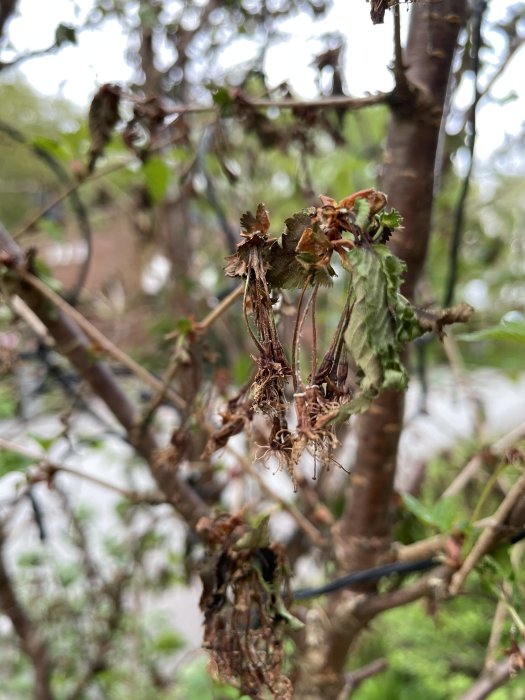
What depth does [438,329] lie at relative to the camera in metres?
0.24

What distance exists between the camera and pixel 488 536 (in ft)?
1.14

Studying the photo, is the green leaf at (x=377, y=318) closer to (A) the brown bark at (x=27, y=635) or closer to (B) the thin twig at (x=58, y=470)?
(B) the thin twig at (x=58, y=470)

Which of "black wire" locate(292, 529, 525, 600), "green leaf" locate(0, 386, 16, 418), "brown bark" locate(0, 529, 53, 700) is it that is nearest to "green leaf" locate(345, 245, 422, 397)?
"black wire" locate(292, 529, 525, 600)

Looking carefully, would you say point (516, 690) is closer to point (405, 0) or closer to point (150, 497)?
point (150, 497)

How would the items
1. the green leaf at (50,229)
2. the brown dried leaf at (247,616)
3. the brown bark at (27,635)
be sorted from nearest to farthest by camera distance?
the brown dried leaf at (247,616), the green leaf at (50,229), the brown bark at (27,635)

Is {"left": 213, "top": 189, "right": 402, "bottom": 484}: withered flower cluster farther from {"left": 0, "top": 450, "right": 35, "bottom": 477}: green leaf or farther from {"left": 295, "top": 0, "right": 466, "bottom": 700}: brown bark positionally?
{"left": 0, "top": 450, "right": 35, "bottom": 477}: green leaf

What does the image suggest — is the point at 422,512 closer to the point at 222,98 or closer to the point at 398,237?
the point at 398,237

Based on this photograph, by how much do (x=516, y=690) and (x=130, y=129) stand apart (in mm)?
1066

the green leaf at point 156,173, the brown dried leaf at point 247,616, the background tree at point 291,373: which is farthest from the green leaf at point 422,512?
A: the green leaf at point 156,173

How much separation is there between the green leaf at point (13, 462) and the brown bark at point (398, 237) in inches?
9.5

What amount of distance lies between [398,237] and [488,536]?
182 mm

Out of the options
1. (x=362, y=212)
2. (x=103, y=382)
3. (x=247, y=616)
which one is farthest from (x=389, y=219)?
(x=103, y=382)

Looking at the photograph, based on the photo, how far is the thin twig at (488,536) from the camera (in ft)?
1.10

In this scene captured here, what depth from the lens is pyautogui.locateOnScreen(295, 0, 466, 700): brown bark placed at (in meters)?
0.36
